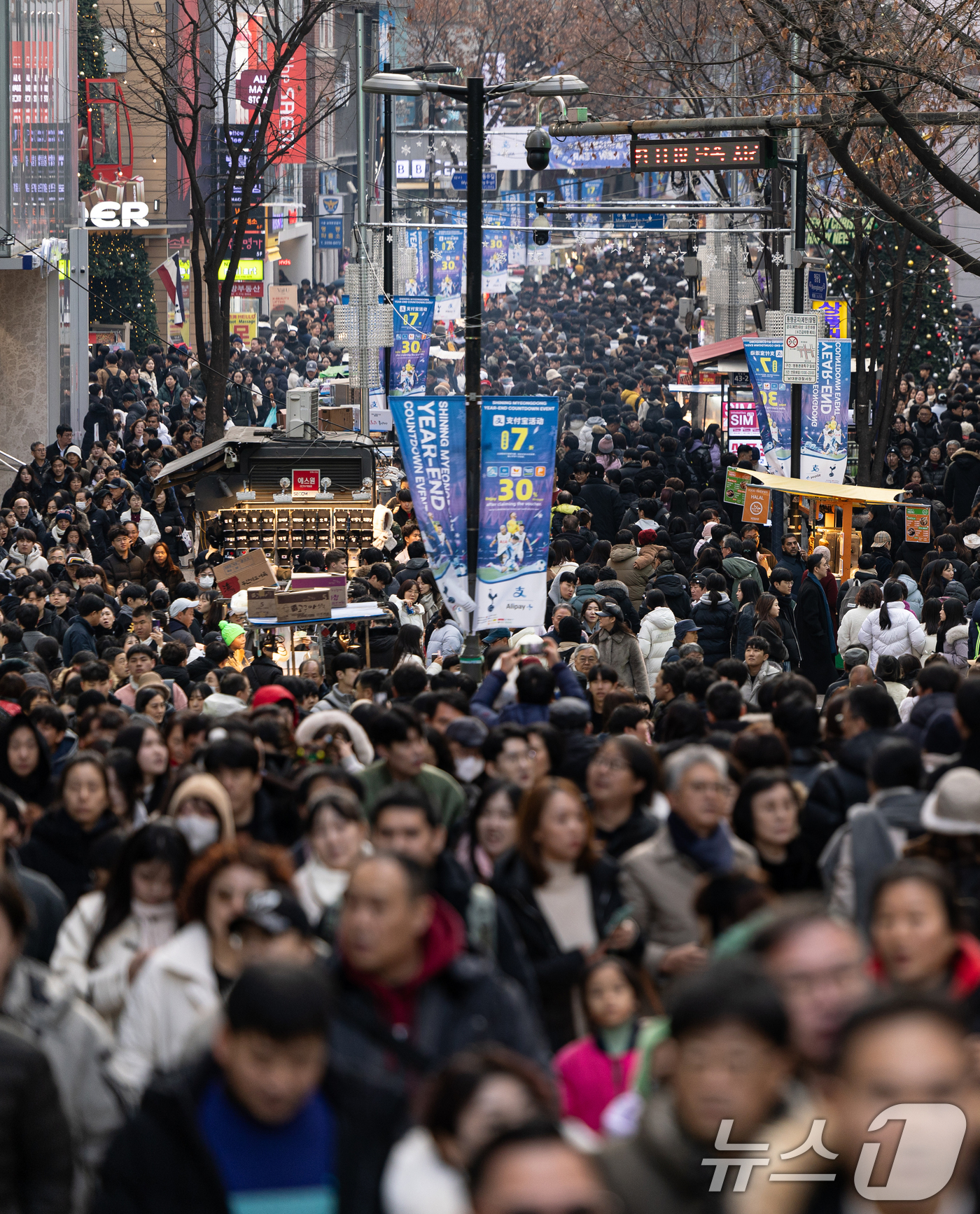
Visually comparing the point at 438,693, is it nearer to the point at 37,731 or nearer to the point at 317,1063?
the point at 37,731

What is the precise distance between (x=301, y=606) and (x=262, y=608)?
10.7 inches

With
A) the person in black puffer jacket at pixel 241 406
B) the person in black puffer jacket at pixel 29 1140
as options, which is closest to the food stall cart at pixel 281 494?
the person in black puffer jacket at pixel 241 406

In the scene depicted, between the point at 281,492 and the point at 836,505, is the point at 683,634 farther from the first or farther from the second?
the point at 281,492

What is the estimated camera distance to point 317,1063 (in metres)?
3.54

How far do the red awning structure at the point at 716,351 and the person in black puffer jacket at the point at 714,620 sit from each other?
13.0 metres

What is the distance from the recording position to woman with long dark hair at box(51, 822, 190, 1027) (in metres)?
5.16

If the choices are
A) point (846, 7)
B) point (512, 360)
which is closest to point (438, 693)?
point (846, 7)

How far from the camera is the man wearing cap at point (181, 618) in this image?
13.5 metres

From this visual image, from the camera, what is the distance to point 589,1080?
14.7 ft

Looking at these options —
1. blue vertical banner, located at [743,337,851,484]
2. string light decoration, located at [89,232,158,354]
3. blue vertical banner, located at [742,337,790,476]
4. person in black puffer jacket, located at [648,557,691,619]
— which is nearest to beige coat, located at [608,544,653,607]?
person in black puffer jacket, located at [648,557,691,619]

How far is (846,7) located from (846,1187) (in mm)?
16318

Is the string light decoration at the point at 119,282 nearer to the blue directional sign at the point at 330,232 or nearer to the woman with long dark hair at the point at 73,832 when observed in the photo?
the blue directional sign at the point at 330,232

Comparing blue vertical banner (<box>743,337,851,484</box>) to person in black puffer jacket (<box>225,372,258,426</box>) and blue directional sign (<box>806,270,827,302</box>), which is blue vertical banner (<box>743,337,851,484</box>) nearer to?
blue directional sign (<box>806,270,827,302</box>)

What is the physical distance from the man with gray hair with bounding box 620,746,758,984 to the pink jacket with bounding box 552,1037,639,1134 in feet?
3.46
